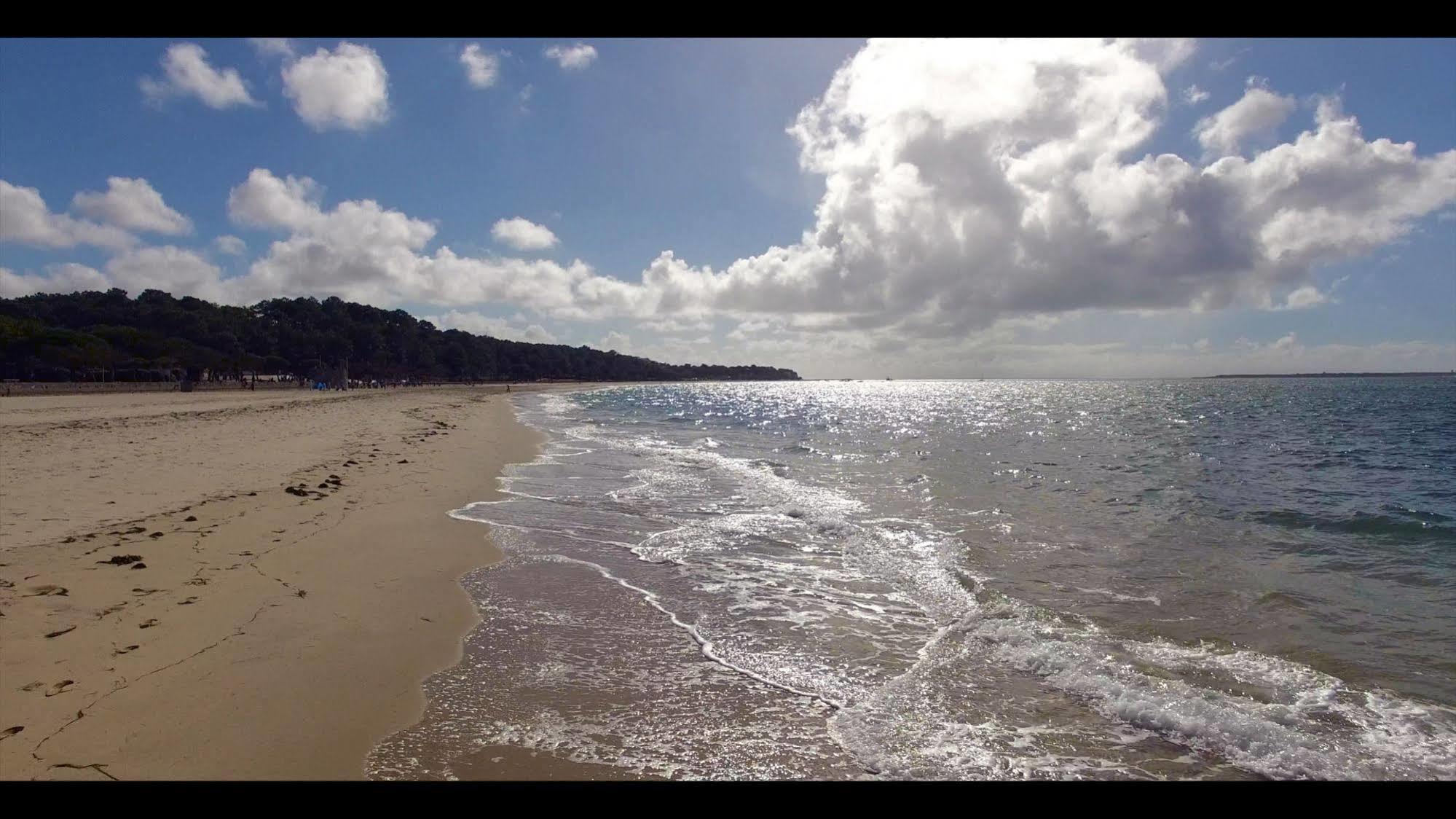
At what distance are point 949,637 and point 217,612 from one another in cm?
713

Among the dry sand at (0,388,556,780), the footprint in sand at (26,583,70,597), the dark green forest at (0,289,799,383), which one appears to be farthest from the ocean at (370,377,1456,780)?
the dark green forest at (0,289,799,383)

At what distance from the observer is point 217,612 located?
21.5 ft

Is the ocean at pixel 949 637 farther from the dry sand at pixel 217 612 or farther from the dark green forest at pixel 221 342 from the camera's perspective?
the dark green forest at pixel 221 342

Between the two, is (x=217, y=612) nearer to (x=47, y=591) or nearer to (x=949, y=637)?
(x=47, y=591)

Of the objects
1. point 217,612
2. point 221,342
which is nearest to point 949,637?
point 217,612

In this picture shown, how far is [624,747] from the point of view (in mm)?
4570

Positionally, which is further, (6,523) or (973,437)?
(973,437)

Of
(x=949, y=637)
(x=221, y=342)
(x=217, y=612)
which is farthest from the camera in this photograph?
(x=221, y=342)

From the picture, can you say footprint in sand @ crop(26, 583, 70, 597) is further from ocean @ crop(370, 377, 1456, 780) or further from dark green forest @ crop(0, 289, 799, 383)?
dark green forest @ crop(0, 289, 799, 383)
